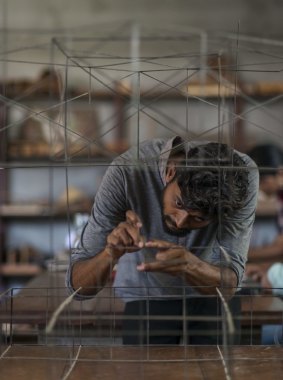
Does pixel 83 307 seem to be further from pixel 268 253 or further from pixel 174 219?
pixel 268 253

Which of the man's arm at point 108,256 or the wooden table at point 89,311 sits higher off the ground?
the man's arm at point 108,256

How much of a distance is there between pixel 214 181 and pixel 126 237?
17 centimetres

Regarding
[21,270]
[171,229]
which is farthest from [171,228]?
[21,270]

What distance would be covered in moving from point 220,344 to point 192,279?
0.13 meters

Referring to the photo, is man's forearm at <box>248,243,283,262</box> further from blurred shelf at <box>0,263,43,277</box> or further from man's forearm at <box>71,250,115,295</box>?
blurred shelf at <box>0,263,43,277</box>

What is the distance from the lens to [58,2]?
3.30 metres

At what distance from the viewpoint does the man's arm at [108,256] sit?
1087 mm

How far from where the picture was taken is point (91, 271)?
3.58ft

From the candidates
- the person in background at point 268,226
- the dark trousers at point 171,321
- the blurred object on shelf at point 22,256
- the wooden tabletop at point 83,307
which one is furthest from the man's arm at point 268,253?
the blurred object on shelf at point 22,256

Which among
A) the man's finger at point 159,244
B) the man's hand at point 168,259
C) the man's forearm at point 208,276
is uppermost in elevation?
the man's finger at point 159,244

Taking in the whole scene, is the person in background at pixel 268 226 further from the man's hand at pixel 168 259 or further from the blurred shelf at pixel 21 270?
the blurred shelf at pixel 21 270

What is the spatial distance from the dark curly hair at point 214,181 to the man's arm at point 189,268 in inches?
3.1

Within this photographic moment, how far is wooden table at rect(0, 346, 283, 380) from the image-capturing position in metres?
0.96

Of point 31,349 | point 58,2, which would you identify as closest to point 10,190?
point 58,2
